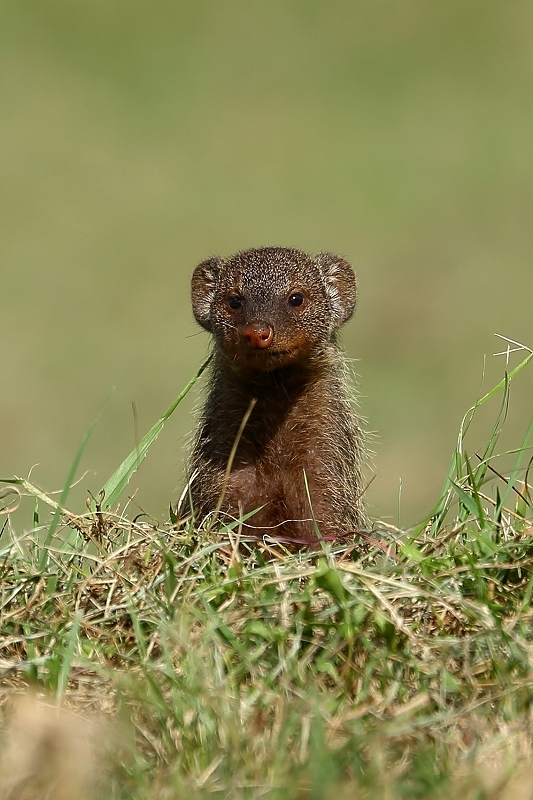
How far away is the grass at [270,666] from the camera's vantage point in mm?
1941

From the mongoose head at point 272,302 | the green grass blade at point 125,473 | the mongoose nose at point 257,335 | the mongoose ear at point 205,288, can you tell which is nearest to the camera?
the green grass blade at point 125,473

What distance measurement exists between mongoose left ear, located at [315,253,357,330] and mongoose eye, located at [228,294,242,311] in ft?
1.36

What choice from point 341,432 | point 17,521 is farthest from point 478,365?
point 341,432

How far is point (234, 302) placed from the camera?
3963mm

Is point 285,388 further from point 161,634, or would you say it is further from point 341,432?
point 161,634

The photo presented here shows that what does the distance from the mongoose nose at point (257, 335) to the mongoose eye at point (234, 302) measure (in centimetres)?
27

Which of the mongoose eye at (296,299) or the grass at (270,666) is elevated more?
the mongoose eye at (296,299)

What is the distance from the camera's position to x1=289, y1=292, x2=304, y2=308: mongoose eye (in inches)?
157

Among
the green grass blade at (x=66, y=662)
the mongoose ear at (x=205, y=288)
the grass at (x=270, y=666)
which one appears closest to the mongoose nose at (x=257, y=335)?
the mongoose ear at (x=205, y=288)

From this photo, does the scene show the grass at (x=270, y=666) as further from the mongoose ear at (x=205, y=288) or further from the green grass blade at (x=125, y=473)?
the mongoose ear at (x=205, y=288)

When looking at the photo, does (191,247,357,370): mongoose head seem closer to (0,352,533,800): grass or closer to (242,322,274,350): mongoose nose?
(242,322,274,350): mongoose nose

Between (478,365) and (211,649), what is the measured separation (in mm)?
9534

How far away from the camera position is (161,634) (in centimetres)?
237

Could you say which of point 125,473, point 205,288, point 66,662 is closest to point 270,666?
point 66,662
